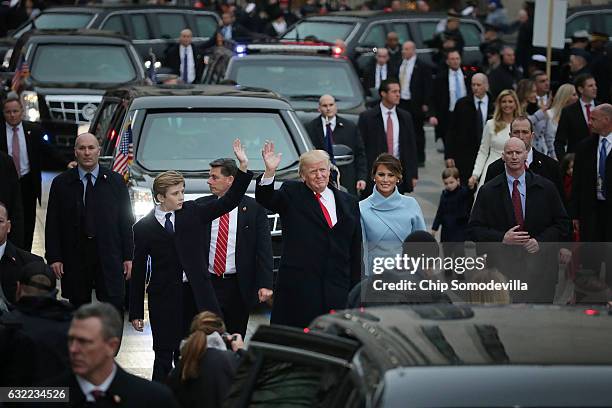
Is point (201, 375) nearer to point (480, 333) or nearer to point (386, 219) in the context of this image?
point (480, 333)

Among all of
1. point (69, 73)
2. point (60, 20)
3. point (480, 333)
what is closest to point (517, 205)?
point (480, 333)

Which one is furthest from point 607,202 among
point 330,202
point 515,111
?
point 330,202

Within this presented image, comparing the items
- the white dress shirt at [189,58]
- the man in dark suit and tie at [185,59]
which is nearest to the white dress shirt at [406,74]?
the man in dark suit and tie at [185,59]

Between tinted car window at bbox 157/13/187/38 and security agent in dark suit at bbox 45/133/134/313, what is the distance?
61.7 feet

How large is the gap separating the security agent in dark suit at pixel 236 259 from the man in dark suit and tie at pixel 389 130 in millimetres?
5875

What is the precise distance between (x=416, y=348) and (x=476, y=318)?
467mm

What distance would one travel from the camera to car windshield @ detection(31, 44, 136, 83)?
22094mm

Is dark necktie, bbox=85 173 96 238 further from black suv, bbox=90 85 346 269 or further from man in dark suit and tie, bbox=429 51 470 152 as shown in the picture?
man in dark suit and tie, bbox=429 51 470 152

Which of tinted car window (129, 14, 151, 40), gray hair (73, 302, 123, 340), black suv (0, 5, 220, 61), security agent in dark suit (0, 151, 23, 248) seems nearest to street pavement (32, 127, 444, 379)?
security agent in dark suit (0, 151, 23, 248)

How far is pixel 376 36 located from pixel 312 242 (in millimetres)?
18728

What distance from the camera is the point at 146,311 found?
45.2 ft

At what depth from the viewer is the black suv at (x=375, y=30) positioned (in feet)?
91.8

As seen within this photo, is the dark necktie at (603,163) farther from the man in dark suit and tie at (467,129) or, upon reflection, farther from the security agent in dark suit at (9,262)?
the security agent in dark suit at (9,262)

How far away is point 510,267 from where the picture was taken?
10953mm
